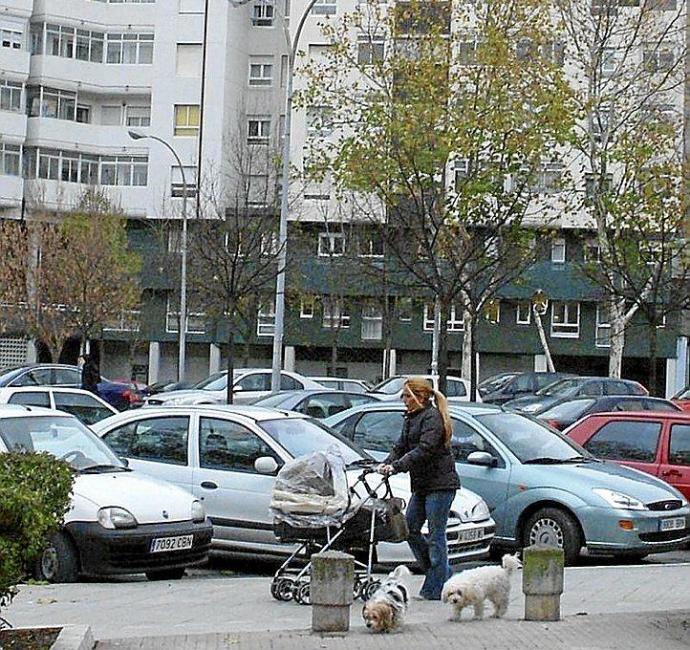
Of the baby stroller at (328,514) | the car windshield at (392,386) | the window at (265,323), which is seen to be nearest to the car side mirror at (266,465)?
the baby stroller at (328,514)

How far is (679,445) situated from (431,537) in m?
6.43

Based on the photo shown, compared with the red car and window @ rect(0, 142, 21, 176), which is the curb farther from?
window @ rect(0, 142, 21, 176)

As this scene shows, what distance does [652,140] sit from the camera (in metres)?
34.9

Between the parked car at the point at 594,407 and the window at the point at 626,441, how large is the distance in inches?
270

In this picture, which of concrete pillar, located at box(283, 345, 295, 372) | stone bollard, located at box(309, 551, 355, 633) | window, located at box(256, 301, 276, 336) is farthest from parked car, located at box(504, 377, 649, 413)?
concrete pillar, located at box(283, 345, 295, 372)

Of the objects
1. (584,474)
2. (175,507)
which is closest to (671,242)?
(584,474)

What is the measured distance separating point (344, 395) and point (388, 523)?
15646 mm

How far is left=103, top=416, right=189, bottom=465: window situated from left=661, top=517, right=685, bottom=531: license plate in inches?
195

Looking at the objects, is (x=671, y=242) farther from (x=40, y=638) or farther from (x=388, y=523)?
(x=40, y=638)

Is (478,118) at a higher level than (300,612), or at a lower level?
higher

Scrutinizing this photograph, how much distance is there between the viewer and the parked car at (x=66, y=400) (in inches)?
973

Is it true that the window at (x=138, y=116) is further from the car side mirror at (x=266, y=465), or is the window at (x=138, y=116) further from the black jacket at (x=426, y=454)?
the black jacket at (x=426, y=454)

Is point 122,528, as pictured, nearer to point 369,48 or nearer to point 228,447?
point 228,447

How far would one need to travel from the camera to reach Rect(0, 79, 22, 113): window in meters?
60.3
